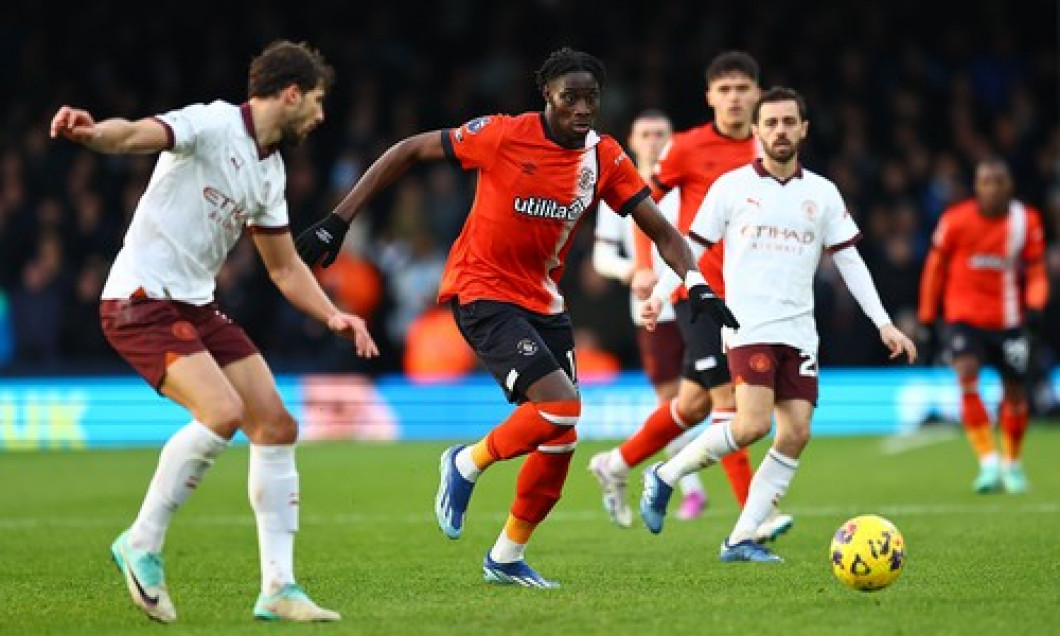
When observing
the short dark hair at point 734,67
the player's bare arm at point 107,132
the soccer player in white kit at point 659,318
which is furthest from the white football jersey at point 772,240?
the player's bare arm at point 107,132

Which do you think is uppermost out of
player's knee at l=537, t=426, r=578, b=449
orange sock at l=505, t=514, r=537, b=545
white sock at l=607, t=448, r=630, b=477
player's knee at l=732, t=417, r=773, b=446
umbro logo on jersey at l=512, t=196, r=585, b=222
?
umbro logo on jersey at l=512, t=196, r=585, b=222

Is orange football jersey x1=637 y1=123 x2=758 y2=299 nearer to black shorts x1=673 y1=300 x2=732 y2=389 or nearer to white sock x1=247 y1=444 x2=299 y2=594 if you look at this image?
black shorts x1=673 y1=300 x2=732 y2=389

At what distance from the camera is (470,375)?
2206 centimetres

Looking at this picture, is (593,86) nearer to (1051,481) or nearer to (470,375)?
(1051,481)

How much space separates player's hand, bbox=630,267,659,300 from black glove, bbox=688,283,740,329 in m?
2.21

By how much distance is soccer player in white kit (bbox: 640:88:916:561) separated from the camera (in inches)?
392

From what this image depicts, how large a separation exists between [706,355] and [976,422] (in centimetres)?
452

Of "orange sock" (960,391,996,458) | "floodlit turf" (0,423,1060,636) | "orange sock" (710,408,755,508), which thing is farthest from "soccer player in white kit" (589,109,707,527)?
"orange sock" (960,391,996,458)

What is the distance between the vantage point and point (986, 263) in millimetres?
15250

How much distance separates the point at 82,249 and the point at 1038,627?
1663 cm

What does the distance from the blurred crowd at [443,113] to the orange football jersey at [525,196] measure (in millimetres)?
12446

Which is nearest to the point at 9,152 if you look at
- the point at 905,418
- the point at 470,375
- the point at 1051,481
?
the point at 470,375

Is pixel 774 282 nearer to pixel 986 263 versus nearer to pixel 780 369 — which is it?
pixel 780 369

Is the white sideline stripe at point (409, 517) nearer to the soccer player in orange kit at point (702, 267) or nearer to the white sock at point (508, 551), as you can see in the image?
the soccer player in orange kit at point (702, 267)
